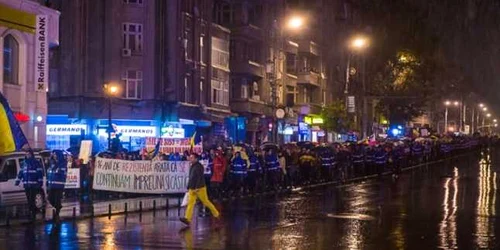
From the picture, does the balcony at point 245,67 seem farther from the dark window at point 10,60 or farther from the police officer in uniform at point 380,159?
the dark window at point 10,60

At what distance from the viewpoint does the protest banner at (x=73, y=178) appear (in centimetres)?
2739

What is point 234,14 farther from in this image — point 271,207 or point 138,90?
point 271,207

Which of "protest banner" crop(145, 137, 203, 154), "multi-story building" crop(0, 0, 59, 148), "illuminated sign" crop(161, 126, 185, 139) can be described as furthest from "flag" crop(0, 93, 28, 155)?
"illuminated sign" crop(161, 126, 185, 139)

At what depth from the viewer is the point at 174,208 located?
25.4 metres

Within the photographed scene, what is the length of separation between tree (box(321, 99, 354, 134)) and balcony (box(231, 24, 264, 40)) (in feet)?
41.9

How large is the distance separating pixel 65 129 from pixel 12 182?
80.7 feet

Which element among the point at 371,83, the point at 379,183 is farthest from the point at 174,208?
the point at 371,83

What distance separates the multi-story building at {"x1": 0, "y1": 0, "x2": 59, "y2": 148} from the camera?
32.3 meters

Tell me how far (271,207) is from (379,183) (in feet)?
47.6

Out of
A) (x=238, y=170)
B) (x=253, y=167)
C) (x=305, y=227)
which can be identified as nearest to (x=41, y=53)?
(x=238, y=170)

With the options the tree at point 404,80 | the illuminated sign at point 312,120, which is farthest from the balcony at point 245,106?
the tree at point 404,80

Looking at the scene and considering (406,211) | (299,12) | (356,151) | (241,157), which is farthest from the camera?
(299,12)

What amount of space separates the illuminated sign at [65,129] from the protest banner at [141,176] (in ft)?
64.5

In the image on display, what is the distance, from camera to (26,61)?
33719mm
